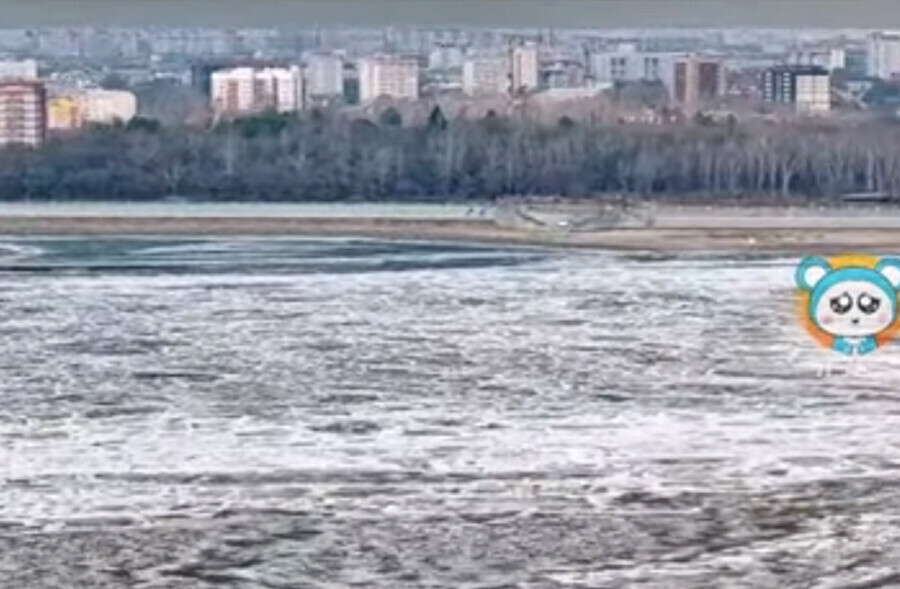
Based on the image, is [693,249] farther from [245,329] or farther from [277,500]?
[277,500]

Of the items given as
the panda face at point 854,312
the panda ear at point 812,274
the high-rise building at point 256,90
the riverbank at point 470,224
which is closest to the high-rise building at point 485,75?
the high-rise building at point 256,90

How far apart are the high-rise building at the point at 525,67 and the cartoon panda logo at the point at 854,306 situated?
15.5 meters

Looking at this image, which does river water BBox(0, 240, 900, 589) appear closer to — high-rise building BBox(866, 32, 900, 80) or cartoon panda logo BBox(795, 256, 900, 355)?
cartoon panda logo BBox(795, 256, 900, 355)

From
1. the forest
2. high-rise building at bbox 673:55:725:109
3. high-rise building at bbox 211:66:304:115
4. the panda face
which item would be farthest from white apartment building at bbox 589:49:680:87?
the panda face

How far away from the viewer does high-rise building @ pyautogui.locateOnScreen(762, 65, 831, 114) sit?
22281 millimetres

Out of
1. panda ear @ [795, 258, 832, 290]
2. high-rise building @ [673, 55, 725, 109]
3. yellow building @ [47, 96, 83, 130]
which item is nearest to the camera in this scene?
panda ear @ [795, 258, 832, 290]

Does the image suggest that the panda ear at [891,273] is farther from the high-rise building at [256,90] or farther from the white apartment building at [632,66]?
the high-rise building at [256,90]

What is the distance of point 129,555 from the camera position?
15.9 feet

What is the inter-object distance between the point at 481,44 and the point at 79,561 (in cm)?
1916

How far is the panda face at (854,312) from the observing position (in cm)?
789

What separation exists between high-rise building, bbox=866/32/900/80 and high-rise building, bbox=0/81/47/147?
8926 mm

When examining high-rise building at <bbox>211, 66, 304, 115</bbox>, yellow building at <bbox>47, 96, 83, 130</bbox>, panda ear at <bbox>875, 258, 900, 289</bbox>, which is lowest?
panda ear at <bbox>875, 258, 900, 289</bbox>

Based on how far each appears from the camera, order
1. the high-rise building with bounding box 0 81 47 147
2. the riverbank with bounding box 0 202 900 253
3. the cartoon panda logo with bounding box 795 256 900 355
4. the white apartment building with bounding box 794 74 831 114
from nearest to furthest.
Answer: the cartoon panda logo with bounding box 795 256 900 355
the riverbank with bounding box 0 202 900 253
the high-rise building with bounding box 0 81 47 147
the white apartment building with bounding box 794 74 831 114

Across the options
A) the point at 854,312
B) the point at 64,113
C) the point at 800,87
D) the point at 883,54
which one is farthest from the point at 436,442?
the point at 883,54
